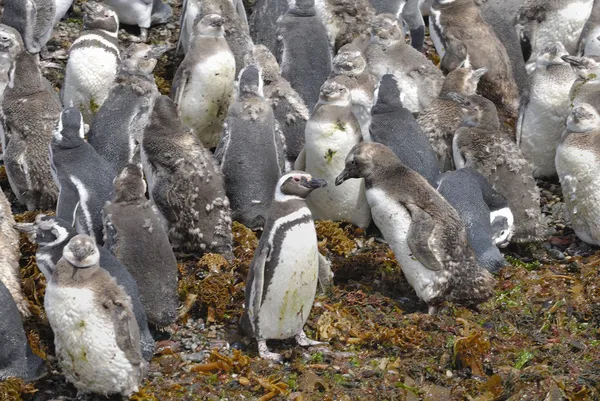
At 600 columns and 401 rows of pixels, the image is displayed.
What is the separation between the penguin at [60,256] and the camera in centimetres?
642

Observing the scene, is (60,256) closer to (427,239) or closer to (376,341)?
(376,341)

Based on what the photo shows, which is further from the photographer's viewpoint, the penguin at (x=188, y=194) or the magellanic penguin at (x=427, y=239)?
the penguin at (x=188, y=194)

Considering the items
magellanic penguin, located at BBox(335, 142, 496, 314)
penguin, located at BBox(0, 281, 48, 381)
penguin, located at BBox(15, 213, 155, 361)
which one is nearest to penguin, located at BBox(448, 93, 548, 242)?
magellanic penguin, located at BBox(335, 142, 496, 314)

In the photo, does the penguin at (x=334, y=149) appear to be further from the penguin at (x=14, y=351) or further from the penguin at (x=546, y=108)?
the penguin at (x=14, y=351)

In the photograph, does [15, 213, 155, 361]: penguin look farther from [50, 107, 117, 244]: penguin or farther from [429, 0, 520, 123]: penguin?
[429, 0, 520, 123]: penguin

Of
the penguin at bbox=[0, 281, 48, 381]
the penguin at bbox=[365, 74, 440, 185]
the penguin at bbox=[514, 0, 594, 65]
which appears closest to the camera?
the penguin at bbox=[0, 281, 48, 381]

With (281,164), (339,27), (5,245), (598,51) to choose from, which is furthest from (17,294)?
(598,51)

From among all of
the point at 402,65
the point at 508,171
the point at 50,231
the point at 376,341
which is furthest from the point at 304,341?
the point at 402,65

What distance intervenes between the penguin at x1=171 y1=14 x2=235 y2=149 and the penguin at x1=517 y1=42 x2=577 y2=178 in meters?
2.36

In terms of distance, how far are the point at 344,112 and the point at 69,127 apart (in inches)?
75.5

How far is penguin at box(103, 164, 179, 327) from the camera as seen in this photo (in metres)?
6.82

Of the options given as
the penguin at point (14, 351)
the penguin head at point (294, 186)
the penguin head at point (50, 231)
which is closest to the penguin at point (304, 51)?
the penguin head at point (294, 186)

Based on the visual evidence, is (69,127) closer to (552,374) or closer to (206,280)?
(206,280)

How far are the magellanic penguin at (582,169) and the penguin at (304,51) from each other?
2.18 m
